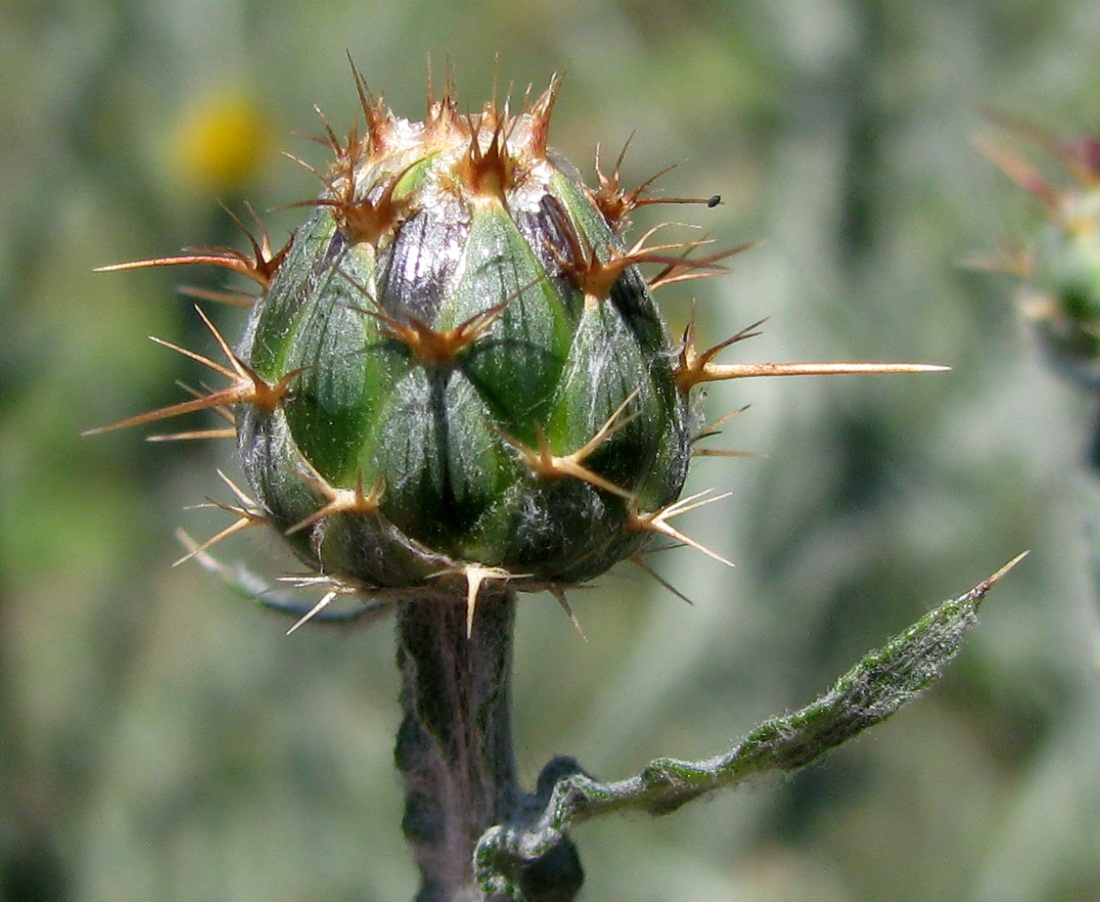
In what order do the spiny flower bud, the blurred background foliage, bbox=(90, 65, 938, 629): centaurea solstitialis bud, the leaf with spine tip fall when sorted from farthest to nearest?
the blurred background foliage, the spiny flower bud, bbox=(90, 65, 938, 629): centaurea solstitialis bud, the leaf with spine tip

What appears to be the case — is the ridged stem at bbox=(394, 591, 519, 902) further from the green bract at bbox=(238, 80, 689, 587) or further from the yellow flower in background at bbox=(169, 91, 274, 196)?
the yellow flower in background at bbox=(169, 91, 274, 196)

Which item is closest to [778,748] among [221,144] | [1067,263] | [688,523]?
[1067,263]

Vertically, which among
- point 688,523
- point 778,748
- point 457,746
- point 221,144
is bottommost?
point 688,523

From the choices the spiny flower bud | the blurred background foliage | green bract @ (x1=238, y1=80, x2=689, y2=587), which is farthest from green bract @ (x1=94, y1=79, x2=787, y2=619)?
the blurred background foliage

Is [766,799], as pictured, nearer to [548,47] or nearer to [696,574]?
[696,574]

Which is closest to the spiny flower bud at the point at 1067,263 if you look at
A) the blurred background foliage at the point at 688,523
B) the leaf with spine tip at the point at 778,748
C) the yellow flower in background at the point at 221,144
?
the blurred background foliage at the point at 688,523

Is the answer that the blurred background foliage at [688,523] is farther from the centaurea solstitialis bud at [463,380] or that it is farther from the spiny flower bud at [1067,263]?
the centaurea solstitialis bud at [463,380]

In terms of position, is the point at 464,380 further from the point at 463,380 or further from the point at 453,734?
the point at 453,734
